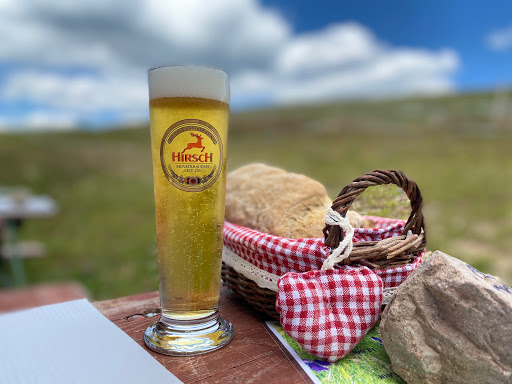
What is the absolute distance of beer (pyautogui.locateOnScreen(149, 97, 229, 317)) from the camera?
1058 mm

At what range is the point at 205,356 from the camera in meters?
1.08

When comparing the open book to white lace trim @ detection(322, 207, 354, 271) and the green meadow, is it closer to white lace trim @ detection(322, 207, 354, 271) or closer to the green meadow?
white lace trim @ detection(322, 207, 354, 271)

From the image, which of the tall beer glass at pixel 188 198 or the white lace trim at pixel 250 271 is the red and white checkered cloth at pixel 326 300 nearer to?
the white lace trim at pixel 250 271

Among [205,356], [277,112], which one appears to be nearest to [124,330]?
[205,356]

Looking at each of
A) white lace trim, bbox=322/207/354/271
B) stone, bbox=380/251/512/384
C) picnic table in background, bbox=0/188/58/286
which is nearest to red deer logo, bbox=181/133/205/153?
white lace trim, bbox=322/207/354/271

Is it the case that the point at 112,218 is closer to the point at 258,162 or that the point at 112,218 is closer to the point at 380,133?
the point at 258,162

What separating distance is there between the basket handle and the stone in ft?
0.66

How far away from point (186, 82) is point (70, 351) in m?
0.76

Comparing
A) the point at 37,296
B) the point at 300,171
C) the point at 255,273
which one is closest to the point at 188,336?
the point at 255,273

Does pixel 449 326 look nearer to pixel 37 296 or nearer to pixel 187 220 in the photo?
pixel 187 220

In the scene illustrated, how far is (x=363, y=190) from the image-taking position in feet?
3.35

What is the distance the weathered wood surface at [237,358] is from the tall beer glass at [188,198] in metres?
0.03

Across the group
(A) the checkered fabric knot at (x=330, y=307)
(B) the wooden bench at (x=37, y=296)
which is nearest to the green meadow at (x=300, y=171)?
(A) the checkered fabric knot at (x=330, y=307)

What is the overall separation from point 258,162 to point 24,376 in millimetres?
1155
